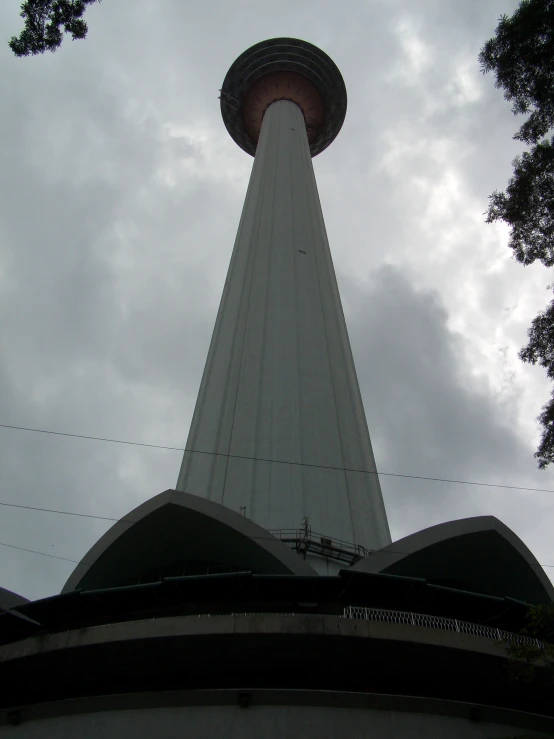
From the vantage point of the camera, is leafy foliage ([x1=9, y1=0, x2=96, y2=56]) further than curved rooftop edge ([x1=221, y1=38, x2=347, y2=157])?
No

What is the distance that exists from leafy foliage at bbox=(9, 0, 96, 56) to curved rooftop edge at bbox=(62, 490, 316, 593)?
31.0ft

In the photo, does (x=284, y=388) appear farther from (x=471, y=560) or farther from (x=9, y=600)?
(x=9, y=600)

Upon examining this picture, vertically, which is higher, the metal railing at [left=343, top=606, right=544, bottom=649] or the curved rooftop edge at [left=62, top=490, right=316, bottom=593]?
the curved rooftop edge at [left=62, top=490, right=316, bottom=593]

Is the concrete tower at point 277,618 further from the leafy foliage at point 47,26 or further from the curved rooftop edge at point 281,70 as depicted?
the curved rooftop edge at point 281,70

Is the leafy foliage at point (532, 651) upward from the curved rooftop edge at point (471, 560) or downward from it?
downward

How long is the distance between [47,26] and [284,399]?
15839 mm

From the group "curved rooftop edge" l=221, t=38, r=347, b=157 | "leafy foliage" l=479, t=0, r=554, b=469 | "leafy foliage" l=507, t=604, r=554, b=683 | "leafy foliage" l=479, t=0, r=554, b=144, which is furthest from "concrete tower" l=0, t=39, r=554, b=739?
"curved rooftop edge" l=221, t=38, r=347, b=157

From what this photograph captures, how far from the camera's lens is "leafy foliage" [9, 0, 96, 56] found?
1124 centimetres

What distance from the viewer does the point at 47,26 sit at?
1138 cm

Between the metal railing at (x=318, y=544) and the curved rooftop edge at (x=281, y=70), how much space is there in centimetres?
3433

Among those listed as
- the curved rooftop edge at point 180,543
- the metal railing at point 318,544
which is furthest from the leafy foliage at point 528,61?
the metal railing at point 318,544

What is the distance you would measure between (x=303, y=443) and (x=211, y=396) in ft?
15.9

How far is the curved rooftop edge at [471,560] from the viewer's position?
16125 millimetres

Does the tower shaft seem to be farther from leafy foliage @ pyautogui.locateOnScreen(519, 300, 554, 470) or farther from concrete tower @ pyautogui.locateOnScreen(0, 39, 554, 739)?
leafy foliage @ pyautogui.locateOnScreen(519, 300, 554, 470)
